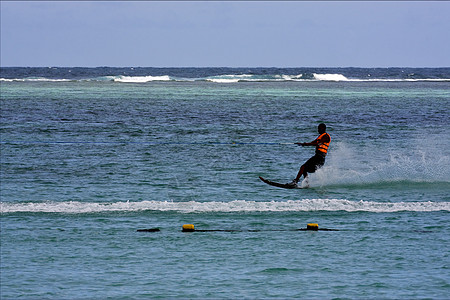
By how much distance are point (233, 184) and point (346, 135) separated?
17506mm

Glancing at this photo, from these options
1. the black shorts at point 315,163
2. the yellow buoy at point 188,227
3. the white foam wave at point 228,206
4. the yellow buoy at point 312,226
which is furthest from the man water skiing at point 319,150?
the yellow buoy at point 188,227

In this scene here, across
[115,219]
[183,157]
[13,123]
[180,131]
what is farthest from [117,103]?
[115,219]

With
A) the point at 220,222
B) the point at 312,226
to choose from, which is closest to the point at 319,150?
the point at 220,222

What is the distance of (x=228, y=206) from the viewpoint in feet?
55.3

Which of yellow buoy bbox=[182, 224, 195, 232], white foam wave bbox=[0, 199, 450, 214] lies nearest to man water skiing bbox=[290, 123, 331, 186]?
white foam wave bbox=[0, 199, 450, 214]

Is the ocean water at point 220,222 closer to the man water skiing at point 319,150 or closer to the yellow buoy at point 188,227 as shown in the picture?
the yellow buoy at point 188,227

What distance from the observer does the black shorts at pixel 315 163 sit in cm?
1894

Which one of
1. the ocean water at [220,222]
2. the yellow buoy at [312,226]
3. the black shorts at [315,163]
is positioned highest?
the black shorts at [315,163]

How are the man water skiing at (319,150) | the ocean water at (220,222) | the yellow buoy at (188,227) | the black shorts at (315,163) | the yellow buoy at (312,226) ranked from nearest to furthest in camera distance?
the ocean water at (220,222)
the yellow buoy at (188,227)
the yellow buoy at (312,226)
the man water skiing at (319,150)
the black shorts at (315,163)

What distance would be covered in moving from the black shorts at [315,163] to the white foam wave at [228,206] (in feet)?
5.40

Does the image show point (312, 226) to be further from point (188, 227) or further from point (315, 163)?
point (315, 163)

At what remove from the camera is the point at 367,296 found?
1070cm

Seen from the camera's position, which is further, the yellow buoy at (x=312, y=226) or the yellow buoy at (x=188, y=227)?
the yellow buoy at (x=312, y=226)

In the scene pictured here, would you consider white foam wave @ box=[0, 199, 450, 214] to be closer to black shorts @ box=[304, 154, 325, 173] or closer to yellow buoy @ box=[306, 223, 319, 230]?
black shorts @ box=[304, 154, 325, 173]
